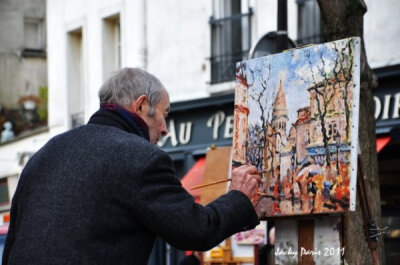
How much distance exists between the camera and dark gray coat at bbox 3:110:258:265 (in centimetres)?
442

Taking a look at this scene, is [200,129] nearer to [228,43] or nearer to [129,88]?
[228,43]

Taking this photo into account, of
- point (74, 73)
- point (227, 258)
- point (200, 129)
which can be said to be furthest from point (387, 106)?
point (74, 73)

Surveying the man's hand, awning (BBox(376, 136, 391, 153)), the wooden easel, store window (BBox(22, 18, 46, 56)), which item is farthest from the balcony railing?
the man's hand

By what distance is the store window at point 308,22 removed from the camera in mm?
15229

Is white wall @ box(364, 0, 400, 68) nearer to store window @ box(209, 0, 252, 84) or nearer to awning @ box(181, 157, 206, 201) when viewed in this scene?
store window @ box(209, 0, 252, 84)

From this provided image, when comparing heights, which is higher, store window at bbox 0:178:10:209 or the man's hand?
the man's hand

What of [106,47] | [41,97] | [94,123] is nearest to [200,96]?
[106,47]

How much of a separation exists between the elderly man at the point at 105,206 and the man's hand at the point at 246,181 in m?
0.28

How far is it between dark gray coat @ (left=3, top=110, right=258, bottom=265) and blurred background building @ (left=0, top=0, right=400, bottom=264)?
3670 mm

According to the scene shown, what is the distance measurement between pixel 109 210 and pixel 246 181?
82cm

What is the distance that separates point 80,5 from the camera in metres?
21.2

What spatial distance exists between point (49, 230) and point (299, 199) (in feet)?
5.32

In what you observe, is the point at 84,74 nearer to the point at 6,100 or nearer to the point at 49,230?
the point at 6,100

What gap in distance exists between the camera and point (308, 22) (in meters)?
15.4
